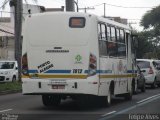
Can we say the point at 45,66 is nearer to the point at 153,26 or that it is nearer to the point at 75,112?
the point at 75,112

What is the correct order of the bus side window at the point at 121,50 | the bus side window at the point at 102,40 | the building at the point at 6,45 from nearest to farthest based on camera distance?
the bus side window at the point at 102,40 → the bus side window at the point at 121,50 → the building at the point at 6,45

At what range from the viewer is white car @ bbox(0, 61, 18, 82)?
37781 millimetres

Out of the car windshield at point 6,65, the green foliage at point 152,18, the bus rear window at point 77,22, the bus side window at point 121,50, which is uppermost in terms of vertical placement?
the green foliage at point 152,18

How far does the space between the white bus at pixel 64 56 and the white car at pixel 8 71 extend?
1957 centimetres

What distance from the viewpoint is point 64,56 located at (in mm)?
18016

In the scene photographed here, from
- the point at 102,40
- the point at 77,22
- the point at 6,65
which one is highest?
the point at 77,22

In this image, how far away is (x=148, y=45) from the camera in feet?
311

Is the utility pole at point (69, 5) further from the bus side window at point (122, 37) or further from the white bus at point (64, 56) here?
the white bus at point (64, 56)

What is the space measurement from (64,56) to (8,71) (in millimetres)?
20437

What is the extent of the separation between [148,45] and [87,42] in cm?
7774

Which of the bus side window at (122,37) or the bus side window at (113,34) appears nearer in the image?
the bus side window at (113,34)

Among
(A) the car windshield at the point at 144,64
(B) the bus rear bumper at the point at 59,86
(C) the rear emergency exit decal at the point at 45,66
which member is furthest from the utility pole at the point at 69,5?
(B) the bus rear bumper at the point at 59,86

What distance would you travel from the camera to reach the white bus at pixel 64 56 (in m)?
17.8

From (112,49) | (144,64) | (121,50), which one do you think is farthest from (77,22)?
(144,64)
